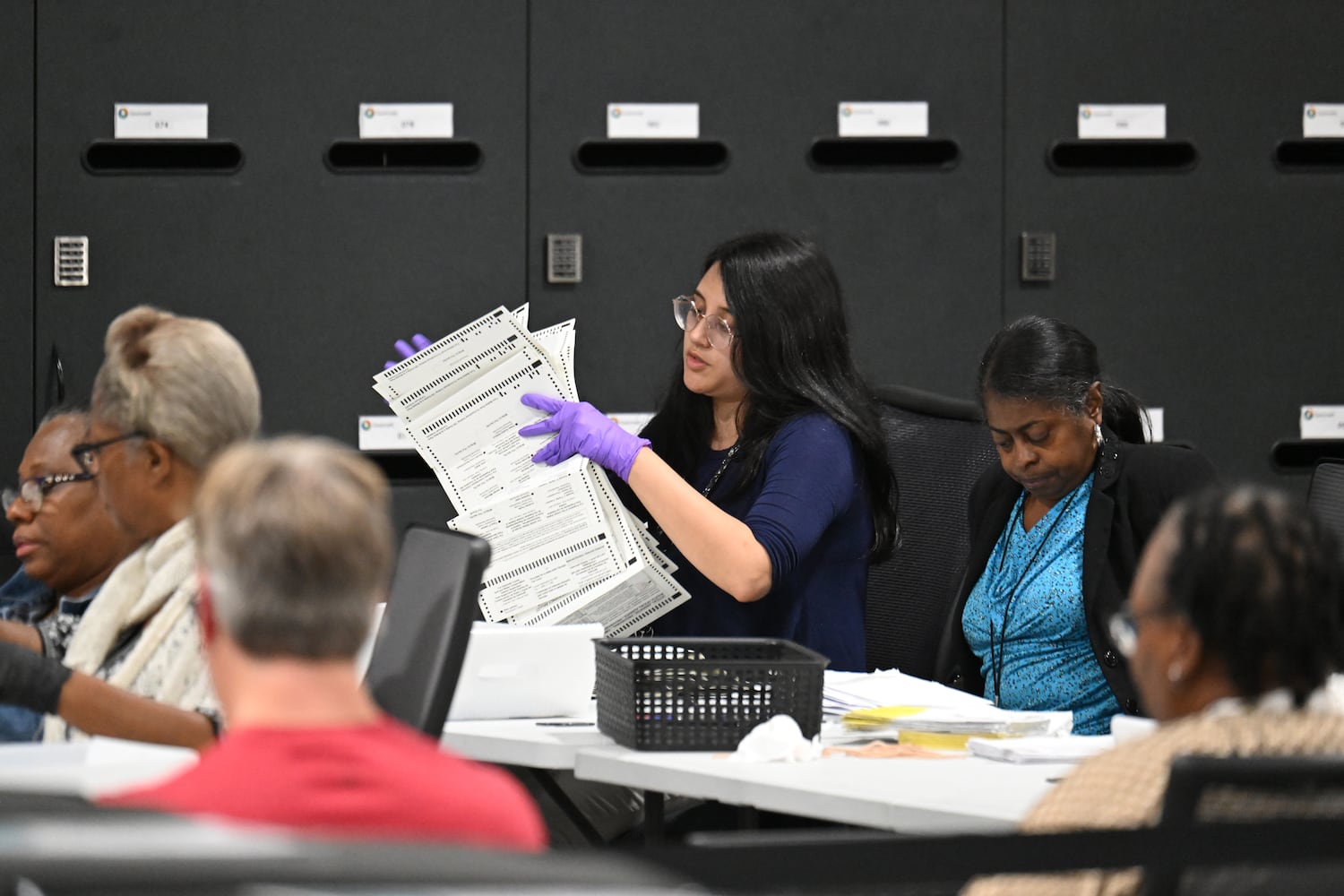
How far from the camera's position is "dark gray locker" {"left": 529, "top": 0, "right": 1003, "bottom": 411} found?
11.8 ft

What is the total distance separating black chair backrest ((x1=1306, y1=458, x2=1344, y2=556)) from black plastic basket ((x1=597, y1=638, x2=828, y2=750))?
1.06 meters

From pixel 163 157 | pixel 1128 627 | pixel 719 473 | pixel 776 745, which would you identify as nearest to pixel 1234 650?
pixel 1128 627

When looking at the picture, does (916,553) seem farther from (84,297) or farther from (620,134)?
(84,297)

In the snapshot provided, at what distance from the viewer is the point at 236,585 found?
Answer: 107 cm

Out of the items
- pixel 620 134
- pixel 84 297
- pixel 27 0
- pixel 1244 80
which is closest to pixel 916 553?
pixel 620 134

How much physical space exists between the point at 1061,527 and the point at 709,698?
85cm

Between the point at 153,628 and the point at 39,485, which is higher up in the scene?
the point at 39,485

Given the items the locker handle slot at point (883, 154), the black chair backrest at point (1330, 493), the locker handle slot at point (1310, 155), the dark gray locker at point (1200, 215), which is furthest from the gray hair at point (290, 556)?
the locker handle slot at point (1310, 155)

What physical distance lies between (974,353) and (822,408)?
3.89 feet

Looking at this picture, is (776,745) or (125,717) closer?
(125,717)

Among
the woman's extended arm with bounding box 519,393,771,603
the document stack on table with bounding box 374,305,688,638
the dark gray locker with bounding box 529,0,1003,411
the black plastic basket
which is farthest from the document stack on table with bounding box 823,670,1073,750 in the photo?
the dark gray locker with bounding box 529,0,1003,411

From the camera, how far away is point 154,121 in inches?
139

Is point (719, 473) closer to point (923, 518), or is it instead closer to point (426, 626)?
point (923, 518)

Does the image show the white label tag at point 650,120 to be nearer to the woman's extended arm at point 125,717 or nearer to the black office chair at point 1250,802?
the woman's extended arm at point 125,717
